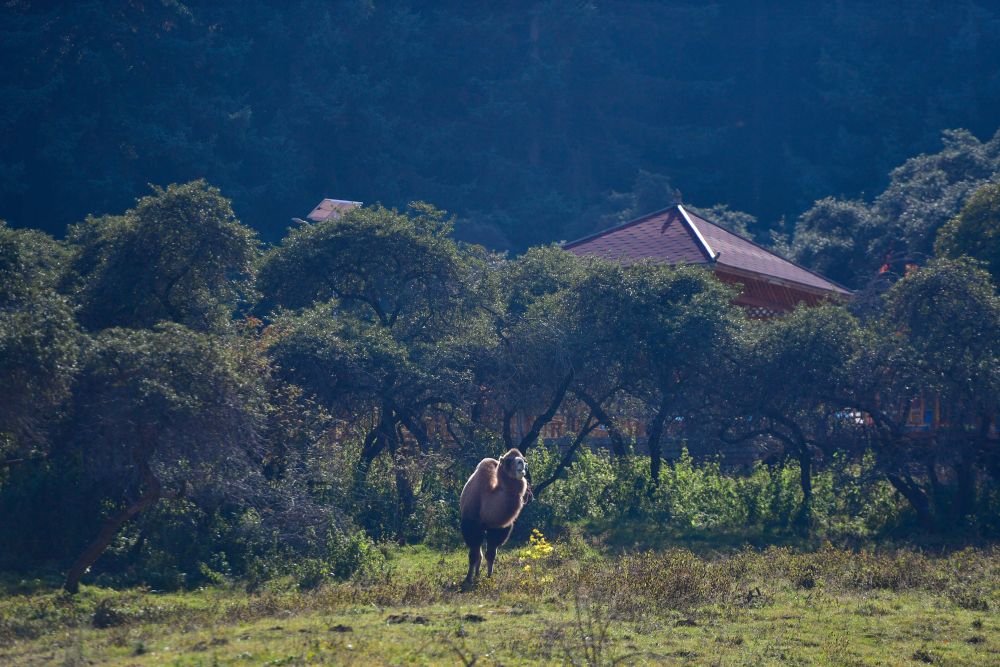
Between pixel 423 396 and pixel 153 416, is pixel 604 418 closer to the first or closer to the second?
pixel 423 396

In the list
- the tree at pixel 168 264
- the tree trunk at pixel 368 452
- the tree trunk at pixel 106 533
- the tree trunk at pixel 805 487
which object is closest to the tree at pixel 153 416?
the tree trunk at pixel 106 533

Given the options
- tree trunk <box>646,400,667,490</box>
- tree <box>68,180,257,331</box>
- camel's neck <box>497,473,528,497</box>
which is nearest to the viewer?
camel's neck <box>497,473,528,497</box>

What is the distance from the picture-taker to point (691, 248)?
82.3 ft

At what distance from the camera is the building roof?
24.6 meters

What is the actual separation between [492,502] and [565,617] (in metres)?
2.91

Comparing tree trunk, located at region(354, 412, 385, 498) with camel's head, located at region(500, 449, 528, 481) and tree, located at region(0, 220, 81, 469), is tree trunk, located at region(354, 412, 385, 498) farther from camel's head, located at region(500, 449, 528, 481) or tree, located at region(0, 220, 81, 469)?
tree, located at region(0, 220, 81, 469)

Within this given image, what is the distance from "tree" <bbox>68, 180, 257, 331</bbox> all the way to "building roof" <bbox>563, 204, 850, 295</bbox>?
1048 centimetres

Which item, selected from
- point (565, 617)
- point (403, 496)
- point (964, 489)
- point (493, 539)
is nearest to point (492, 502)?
point (493, 539)

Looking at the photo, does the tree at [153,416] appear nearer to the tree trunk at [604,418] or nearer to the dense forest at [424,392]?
the dense forest at [424,392]

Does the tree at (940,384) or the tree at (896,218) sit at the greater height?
the tree at (896,218)

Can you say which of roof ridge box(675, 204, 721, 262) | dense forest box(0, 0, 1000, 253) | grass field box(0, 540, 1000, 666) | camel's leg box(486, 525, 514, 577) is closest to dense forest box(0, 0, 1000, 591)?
Answer: grass field box(0, 540, 1000, 666)

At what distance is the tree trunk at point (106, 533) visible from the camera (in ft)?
36.4

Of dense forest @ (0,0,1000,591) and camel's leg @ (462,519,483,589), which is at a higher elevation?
dense forest @ (0,0,1000,591)

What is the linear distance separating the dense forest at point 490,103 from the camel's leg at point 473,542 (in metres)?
32.3
